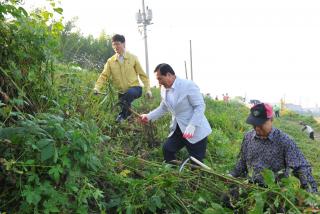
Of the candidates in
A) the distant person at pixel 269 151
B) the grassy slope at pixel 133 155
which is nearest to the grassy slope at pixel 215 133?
the grassy slope at pixel 133 155

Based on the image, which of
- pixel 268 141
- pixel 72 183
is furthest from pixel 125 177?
pixel 268 141

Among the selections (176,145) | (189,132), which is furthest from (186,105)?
(176,145)

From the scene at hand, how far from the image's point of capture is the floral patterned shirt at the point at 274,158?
122 inches

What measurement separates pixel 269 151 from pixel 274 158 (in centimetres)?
6

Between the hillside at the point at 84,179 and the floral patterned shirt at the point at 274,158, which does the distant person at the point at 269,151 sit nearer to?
the floral patterned shirt at the point at 274,158

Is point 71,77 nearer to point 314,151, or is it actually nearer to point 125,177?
point 125,177

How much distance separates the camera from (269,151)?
10.9ft

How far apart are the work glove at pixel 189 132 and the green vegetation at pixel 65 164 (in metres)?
0.79

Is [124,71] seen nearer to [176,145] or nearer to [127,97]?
[127,97]

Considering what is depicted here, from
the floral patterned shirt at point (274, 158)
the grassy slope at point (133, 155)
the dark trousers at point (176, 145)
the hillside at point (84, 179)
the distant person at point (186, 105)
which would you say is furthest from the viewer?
the dark trousers at point (176, 145)

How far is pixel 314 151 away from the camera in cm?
966

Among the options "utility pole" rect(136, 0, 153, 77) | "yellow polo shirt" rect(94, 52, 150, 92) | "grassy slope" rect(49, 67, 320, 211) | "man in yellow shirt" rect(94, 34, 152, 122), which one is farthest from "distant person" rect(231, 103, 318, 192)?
"utility pole" rect(136, 0, 153, 77)

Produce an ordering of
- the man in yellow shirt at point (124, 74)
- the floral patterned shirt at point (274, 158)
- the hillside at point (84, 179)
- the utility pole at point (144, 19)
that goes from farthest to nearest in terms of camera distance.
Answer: the utility pole at point (144, 19) → the man in yellow shirt at point (124, 74) → the floral patterned shirt at point (274, 158) → the hillside at point (84, 179)

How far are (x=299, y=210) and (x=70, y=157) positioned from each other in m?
1.35
